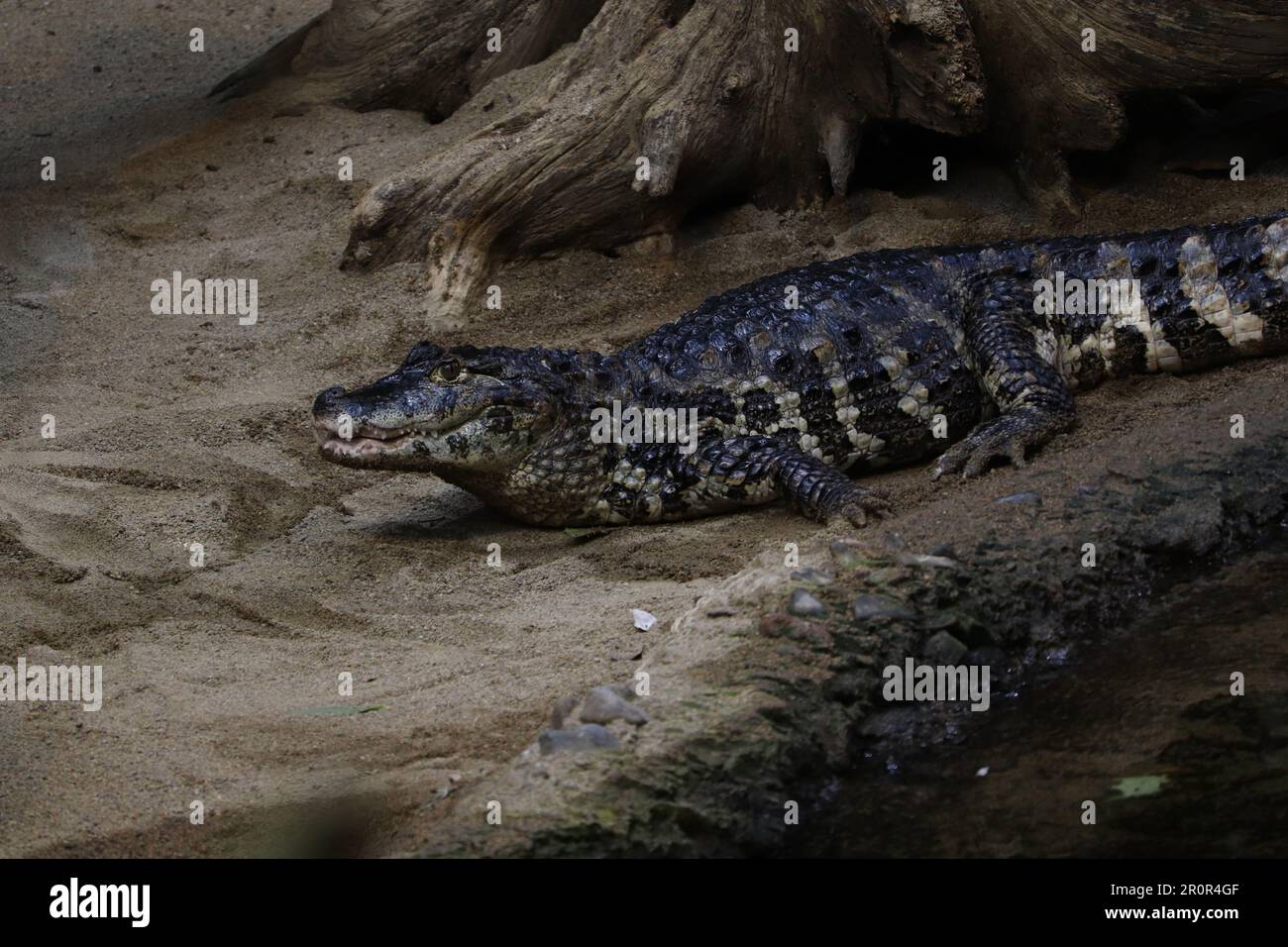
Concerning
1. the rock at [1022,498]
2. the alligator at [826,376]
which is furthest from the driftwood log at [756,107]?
the rock at [1022,498]

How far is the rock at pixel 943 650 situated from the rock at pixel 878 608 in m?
0.11

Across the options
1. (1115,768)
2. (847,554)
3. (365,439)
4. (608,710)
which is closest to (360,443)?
(365,439)

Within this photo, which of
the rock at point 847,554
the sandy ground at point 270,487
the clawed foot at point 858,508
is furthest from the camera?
the clawed foot at point 858,508

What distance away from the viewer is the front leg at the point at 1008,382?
227 inches

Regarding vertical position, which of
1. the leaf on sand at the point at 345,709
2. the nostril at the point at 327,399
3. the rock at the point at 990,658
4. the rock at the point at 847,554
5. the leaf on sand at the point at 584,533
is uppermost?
the nostril at the point at 327,399

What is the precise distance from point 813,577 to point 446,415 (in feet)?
6.30

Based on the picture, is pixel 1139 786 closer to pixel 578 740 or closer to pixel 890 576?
pixel 890 576

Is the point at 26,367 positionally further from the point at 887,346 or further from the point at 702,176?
the point at 887,346

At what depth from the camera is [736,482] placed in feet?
19.3

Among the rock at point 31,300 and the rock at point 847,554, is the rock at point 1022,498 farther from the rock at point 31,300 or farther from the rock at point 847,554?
the rock at point 31,300

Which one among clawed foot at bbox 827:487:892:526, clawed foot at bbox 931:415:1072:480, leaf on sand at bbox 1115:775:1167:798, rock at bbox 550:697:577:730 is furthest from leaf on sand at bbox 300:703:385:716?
clawed foot at bbox 931:415:1072:480

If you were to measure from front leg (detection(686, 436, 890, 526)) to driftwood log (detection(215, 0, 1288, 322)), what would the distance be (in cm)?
213

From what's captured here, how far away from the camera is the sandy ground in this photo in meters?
4.11

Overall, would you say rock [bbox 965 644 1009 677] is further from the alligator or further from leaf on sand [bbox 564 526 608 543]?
leaf on sand [bbox 564 526 608 543]
